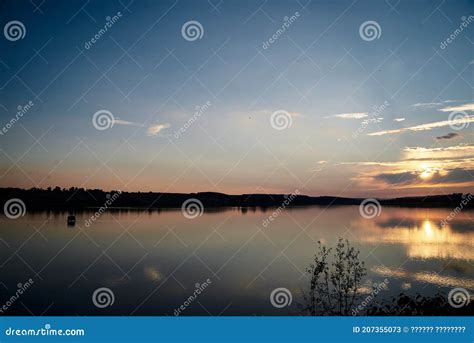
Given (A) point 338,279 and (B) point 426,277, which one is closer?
(A) point 338,279

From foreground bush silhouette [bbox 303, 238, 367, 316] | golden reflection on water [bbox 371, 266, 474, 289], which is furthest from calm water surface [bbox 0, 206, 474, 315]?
foreground bush silhouette [bbox 303, 238, 367, 316]

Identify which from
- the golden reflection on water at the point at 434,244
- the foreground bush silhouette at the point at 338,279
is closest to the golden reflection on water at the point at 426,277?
the golden reflection on water at the point at 434,244

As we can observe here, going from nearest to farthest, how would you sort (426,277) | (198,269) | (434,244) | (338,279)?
(338,279) < (426,277) < (198,269) < (434,244)

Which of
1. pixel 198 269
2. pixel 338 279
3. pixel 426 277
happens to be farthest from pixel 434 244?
pixel 338 279

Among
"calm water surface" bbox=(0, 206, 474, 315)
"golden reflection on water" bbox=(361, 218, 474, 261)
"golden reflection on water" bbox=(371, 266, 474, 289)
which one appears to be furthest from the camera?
"golden reflection on water" bbox=(361, 218, 474, 261)

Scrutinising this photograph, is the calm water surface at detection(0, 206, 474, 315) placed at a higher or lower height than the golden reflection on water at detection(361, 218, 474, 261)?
lower

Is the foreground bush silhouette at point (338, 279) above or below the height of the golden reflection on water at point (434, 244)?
below

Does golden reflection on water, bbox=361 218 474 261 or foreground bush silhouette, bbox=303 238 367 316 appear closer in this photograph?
foreground bush silhouette, bbox=303 238 367 316

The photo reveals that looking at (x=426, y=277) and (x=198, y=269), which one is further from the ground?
(x=426, y=277)

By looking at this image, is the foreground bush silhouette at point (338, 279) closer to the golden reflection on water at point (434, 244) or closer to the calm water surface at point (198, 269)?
the calm water surface at point (198, 269)

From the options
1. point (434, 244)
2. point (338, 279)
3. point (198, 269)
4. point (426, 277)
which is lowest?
point (198, 269)

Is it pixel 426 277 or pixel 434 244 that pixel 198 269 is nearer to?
pixel 426 277

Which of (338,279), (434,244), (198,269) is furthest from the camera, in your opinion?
(434,244)

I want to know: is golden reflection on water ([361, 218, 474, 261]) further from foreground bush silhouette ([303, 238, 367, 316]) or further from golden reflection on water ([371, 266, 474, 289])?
foreground bush silhouette ([303, 238, 367, 316])
